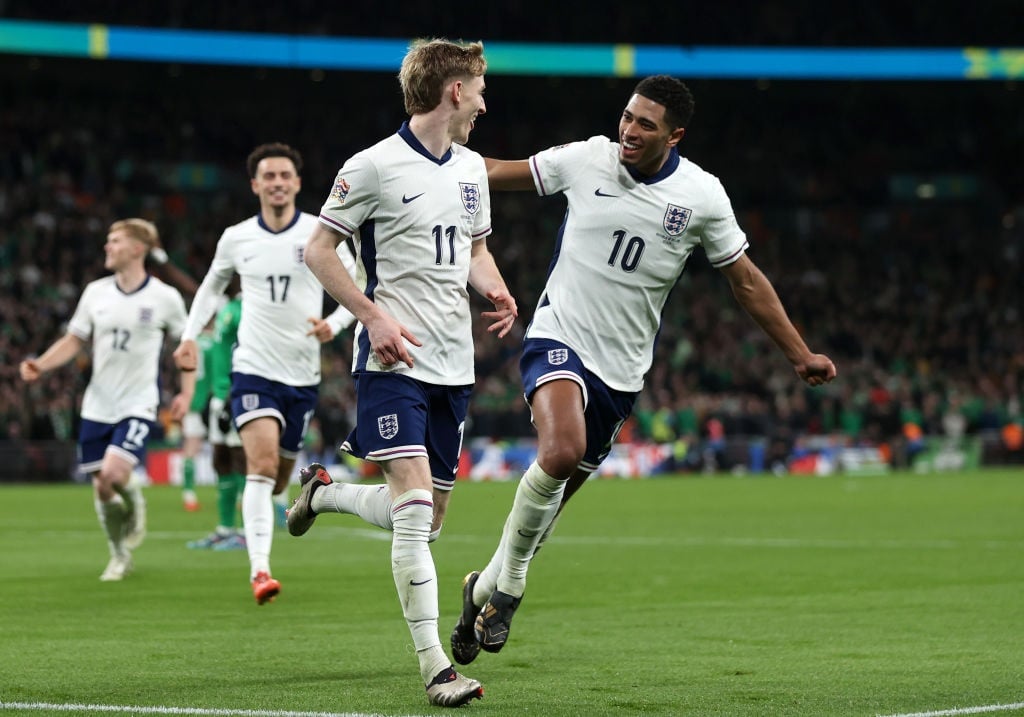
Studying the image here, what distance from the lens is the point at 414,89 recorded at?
6617 millimetres

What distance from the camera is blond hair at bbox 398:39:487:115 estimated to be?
21.6 feet

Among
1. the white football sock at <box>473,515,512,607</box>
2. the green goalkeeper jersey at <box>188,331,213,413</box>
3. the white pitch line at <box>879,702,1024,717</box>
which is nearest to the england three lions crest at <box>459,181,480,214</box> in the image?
the white football sock at <box>473,515,512,607</box>

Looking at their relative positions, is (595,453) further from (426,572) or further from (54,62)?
(54,62)

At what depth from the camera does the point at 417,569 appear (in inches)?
245

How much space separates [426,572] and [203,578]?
5.41 metres

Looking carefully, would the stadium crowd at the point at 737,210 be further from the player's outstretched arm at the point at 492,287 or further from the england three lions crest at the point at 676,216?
the player's outstretched arm at the point at 492,287

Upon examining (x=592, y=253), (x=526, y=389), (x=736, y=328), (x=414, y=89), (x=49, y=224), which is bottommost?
(x=736, y=328)

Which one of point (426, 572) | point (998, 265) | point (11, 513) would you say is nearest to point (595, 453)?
point (426, 572)

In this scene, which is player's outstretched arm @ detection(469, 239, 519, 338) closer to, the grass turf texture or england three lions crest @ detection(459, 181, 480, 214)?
england three lions crest @ detection(459, 181, 480, 214)

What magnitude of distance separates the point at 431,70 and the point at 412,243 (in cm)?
73

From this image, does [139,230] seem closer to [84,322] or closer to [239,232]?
[84,322]

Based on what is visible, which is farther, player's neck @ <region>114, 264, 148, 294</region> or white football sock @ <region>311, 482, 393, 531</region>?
player's neck @ <region>114, 264, 148, 294</region>

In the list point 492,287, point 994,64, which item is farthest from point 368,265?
point 994,64

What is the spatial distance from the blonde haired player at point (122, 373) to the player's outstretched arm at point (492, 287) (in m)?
4.92
